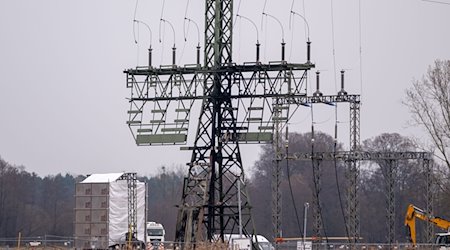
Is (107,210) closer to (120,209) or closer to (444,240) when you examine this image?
(120,209)

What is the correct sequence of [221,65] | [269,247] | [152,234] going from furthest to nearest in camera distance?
[152,234]
[269,247]
[221,65]

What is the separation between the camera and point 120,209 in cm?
7319

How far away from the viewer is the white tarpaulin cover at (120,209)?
72562 mm

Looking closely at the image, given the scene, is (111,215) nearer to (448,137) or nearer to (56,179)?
(448,137)

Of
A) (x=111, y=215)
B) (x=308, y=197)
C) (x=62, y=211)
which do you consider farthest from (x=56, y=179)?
(x=111, y=215)

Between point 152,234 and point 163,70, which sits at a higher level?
point 163,70

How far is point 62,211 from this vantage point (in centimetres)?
12669

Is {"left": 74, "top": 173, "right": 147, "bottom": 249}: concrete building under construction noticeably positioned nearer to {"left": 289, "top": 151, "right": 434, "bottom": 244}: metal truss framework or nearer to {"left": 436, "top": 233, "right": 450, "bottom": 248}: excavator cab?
{"left": 289, "top": 151, "right": 434, "bottom": 244}: metal truss framework

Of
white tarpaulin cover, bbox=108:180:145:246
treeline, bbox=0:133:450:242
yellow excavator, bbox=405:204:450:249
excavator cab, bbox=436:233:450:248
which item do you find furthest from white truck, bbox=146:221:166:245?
treeline, bbox=0:133:450:242

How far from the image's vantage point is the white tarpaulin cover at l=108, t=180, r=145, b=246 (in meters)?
72.6

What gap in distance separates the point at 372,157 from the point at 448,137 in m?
12.3

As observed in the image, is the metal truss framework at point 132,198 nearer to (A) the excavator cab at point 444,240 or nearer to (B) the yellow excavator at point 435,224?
(B) the yellow excavator at point 435,224

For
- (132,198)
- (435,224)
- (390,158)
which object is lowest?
(435,224)

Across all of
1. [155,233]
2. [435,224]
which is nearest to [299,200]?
[155,233]
